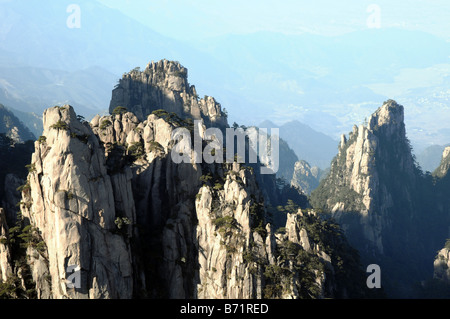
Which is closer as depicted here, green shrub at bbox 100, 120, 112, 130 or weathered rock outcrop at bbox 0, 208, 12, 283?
weathered rock outcrop at bbox 0, 208, 12, 283

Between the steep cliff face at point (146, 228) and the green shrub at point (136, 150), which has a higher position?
the green shrub at point (136, 150)

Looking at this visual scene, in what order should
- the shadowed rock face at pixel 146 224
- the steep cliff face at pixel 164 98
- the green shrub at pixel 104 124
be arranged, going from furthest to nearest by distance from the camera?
the steep cliff face at pixel 164 98
the green shrub at pixel 104 124
the shadowed rock face at pixel 146 224

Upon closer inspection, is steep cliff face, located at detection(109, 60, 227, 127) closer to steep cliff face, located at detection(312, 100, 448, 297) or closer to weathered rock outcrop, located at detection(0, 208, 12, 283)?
steep cliff face, located at detection(312, 100, 448, 297)

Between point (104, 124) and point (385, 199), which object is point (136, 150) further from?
point (385, 199)

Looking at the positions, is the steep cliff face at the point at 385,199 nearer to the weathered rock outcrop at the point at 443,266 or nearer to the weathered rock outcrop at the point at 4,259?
the weathered rock outcrop at the point at 443,266

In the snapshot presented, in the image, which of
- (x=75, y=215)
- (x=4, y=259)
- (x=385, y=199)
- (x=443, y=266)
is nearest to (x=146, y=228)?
(x=75, y=215)

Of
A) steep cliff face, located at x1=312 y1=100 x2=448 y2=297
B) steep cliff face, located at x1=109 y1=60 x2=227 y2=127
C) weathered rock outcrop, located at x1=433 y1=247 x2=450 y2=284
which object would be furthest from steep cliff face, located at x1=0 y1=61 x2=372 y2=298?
steep cliff face, located at x1=312 y1=100 x2=448 y2=297

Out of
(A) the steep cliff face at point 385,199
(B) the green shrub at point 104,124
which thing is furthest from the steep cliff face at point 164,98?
(B) the green shrub at point 104,124
